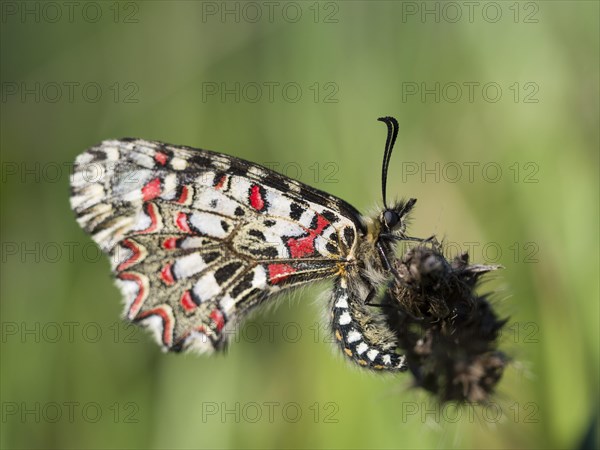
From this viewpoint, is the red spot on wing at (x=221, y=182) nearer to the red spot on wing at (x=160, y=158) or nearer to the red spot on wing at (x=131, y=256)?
the red spot on wing at (x=160, y=158)

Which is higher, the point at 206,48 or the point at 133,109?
the point at 206,48

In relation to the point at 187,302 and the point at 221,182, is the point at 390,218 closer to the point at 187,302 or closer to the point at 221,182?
the point at 221,182

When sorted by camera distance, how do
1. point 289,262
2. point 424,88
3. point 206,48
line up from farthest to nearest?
point 206,48 → point 424,88 → point 289,262

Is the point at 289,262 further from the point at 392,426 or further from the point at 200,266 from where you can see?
the point at 392,426

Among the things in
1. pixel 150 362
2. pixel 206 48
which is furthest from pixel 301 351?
pixel 206 48

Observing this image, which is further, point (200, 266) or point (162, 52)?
point (162, 52)

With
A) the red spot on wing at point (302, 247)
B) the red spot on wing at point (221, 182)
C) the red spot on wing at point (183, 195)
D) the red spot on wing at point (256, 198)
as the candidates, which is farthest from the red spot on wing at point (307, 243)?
the red spot on wing at point (183, 195)

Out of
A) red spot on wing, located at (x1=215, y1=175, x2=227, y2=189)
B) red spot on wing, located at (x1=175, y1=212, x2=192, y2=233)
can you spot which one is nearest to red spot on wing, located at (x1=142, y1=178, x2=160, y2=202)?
red spot on wing, located at (x1=175, y1=212, x2=192, y2=233)
